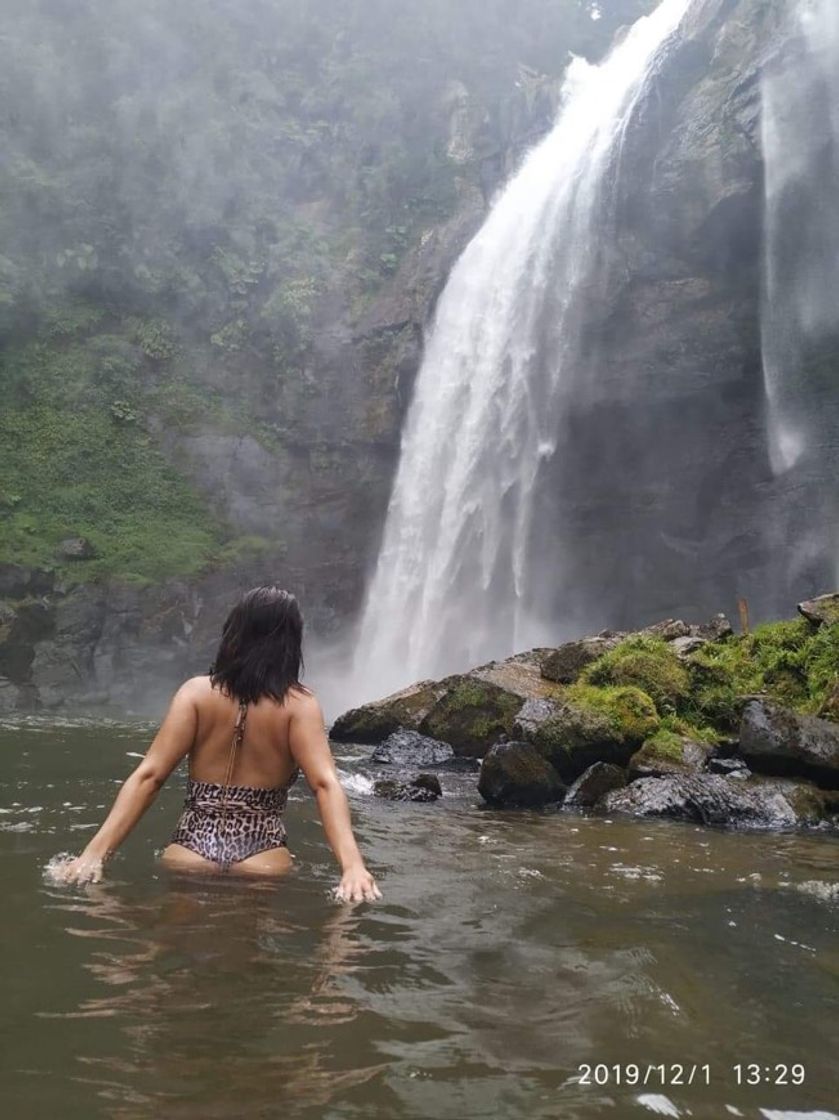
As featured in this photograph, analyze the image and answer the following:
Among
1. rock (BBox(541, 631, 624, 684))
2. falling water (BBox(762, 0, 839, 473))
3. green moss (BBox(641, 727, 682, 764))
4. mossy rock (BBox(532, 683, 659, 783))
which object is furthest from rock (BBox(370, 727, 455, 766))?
falling water (BBox(762, 0, 839, 473))

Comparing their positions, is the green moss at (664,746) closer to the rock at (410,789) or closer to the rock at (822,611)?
the rock at (410,789)

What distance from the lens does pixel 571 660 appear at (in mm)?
11836

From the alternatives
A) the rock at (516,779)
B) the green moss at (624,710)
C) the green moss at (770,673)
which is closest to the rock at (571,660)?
the green moss at (770,673)

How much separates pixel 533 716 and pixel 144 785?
6.08 meters

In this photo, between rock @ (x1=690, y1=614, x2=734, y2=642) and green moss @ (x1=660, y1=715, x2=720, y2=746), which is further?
rock @ (x1=690, y1=614, x2=734, y2=642)

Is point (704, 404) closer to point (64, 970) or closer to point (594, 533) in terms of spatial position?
point (594, 533)

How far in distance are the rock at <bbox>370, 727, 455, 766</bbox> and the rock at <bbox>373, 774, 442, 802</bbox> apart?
7.53 feet

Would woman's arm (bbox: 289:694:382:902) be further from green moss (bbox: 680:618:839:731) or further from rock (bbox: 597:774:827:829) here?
green moss (bbox: 680:618:839:731)

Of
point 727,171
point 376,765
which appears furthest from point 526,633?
point 376,765

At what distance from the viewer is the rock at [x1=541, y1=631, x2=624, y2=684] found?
38.3 ft

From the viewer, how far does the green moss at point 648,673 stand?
32.3 ft

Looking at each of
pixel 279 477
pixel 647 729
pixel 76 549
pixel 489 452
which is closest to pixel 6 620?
pixel 76 549

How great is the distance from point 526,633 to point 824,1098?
2233 cm

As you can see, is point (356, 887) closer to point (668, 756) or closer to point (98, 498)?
point (668, 756)
